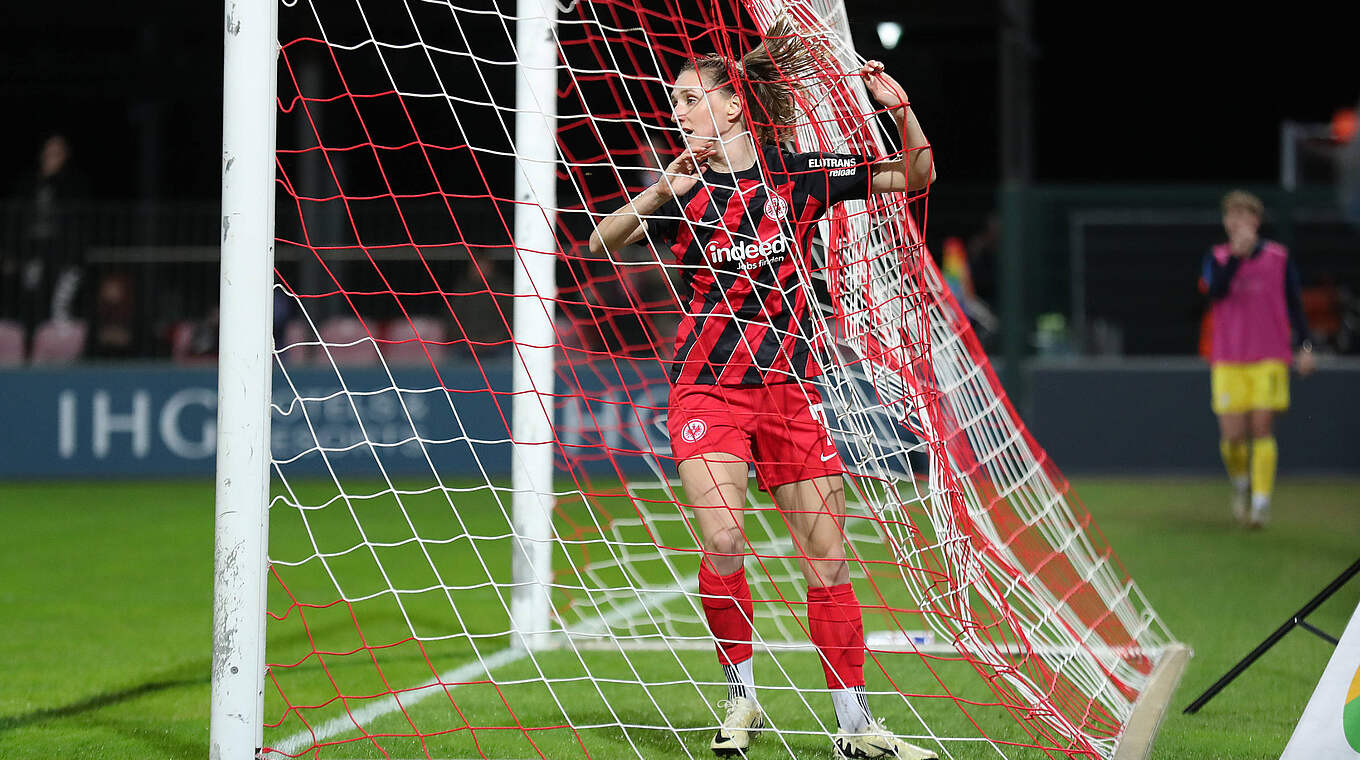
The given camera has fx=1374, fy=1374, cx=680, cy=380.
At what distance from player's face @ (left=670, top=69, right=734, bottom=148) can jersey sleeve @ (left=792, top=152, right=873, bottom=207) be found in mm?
248

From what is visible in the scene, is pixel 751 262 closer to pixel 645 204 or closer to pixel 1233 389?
pixel 645 204

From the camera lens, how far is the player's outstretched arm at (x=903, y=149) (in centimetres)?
343

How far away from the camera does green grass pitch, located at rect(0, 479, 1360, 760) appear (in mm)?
3838

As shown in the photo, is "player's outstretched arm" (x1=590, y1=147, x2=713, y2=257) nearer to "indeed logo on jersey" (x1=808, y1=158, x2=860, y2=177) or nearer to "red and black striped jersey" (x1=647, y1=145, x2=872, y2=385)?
"red and black striped jersey" (x1=647, y1=145, x2=872, y2=385)

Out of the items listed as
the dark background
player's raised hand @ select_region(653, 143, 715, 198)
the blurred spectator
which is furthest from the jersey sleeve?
the dark background

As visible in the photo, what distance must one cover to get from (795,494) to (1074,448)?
28.8 ft

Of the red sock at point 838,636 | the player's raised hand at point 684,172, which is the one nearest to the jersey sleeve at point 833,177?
the player's raised hand at point 684,172

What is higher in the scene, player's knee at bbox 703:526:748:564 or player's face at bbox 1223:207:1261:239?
player's face at bbox 1223:207:1261:239

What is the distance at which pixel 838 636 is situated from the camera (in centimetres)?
357

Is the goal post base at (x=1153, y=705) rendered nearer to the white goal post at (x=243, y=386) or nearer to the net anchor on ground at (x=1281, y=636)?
the net anchor on ground at (x=1281, y=636)

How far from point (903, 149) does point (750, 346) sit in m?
0.64

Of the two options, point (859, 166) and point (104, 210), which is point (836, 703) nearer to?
point (859, 166)

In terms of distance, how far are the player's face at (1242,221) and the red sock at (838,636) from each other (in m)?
5.68

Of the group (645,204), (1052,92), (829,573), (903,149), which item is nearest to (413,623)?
(829,573)
